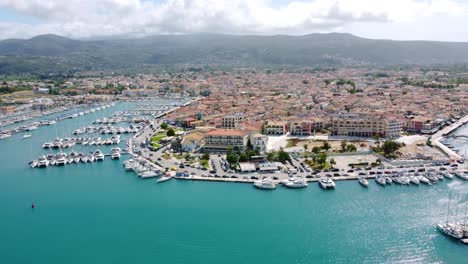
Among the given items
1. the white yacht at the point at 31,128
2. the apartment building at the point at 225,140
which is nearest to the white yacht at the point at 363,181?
the apartment building at the point at 225,140

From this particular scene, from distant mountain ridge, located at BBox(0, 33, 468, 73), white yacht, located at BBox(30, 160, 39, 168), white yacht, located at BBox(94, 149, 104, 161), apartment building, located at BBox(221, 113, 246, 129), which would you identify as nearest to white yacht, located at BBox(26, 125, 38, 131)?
white yacht, located at BBox(30, 160, 39, 168)

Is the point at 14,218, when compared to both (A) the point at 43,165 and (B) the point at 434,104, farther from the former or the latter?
(B) the point at 434,104

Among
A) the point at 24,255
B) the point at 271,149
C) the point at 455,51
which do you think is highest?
the point at 455,51

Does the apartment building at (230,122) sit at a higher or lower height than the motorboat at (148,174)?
higher

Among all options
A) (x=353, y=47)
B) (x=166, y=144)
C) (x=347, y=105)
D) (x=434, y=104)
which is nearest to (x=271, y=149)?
(x=166, y=144)

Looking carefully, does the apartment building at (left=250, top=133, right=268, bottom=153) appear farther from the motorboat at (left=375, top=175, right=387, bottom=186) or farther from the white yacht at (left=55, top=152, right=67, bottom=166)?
the white yacht at (left=55, top=152, right=67, bottom=166)

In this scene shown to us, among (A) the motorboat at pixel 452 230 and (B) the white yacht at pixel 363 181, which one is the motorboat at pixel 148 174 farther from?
(A) the motorboat at pixel 452 230

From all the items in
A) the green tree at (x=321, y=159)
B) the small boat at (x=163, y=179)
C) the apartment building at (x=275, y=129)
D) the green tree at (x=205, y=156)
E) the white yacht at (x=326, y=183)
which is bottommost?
the small boat at (x=163, y=179)
